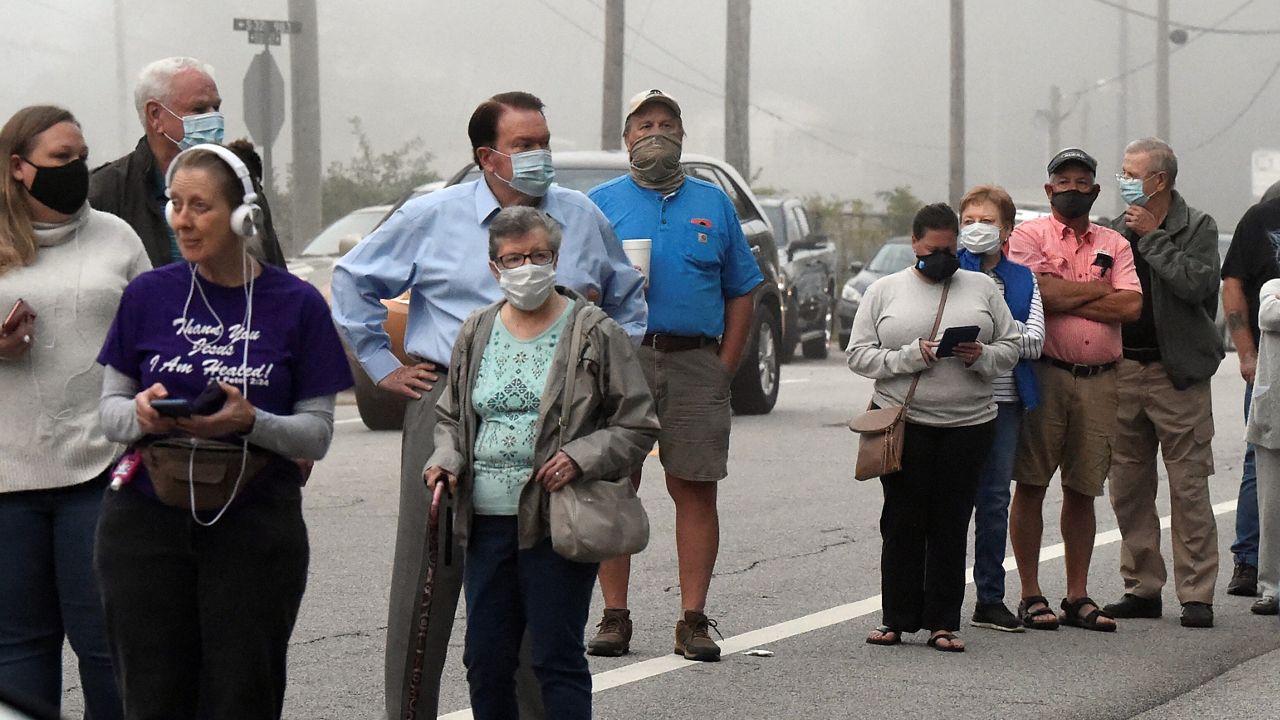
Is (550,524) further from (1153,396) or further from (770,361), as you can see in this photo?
(770,361)

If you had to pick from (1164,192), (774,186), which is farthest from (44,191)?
(774,186)

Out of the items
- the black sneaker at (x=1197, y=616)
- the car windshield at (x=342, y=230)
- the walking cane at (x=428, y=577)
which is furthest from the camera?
the car windshield at (x=342, y=230)

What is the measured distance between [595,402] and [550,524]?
0.34 m

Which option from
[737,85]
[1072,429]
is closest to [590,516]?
[1072,429]

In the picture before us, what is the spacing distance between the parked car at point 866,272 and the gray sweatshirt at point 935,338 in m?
18.2

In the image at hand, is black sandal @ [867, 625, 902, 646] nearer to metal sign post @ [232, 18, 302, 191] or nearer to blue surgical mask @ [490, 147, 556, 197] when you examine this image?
blue surgical mask @ [490, 147, 556, 197]

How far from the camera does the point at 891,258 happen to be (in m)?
27.3

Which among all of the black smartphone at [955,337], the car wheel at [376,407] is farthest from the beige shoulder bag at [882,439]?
the car wheel at [376,407]

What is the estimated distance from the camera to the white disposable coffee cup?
721cm

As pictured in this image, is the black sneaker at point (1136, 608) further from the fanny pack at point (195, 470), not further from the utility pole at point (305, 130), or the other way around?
the utility pole at point (305, 130)

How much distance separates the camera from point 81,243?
5.19m

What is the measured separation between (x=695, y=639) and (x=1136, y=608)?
2.09m

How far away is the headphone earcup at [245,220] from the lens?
14.6ft

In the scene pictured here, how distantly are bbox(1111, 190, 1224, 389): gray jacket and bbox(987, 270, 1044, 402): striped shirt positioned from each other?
1.93 feet
